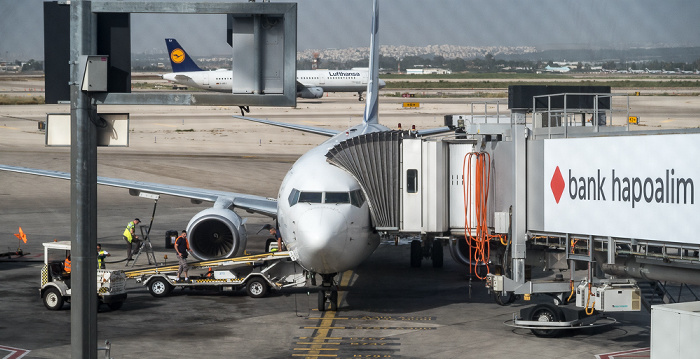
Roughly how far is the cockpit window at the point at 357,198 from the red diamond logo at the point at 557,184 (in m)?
5.95

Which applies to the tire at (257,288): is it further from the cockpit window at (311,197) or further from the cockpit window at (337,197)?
the cockpit window at (337,197)

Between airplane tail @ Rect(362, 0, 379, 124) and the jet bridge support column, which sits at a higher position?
airplane tail @ Rect(362, 0, 379, 124)

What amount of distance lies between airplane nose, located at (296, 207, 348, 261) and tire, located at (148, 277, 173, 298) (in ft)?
21.1

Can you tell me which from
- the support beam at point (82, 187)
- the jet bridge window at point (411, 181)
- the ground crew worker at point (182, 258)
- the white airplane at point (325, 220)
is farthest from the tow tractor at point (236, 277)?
the support beam at point (82, 187)

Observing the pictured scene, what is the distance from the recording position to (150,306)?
2647 cm

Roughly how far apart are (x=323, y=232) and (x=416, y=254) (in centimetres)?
1162

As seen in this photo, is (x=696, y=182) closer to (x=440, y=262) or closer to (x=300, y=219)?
(x=300, y=219)

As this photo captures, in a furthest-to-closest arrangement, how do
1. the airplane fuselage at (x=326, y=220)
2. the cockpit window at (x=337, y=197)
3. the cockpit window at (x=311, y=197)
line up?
the cockpit window at (x=311, y=197) < the cockpit window at (x=337, y=197) < the airplane fuselage at (x=326, y=220)

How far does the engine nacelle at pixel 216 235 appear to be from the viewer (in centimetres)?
3036

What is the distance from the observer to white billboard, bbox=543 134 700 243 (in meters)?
16.8

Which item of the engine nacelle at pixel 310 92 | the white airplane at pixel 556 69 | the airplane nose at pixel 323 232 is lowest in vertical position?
the airplane nose at pixel 323 232

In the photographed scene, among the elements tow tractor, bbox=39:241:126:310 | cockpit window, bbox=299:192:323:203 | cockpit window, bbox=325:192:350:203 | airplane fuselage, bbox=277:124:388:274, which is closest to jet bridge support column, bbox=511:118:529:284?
airplane fuselage, bbox=277:124:388:274

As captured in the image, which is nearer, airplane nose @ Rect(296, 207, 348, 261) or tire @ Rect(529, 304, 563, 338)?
tire @ Rect(529, 304, 563, 338)

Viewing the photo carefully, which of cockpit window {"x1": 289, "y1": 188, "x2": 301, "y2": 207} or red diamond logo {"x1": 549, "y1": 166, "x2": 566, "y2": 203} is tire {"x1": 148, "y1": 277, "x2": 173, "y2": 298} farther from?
red diamond logo {"x1": 549, "y1": 166, "x2": 566, "y2": 203}
